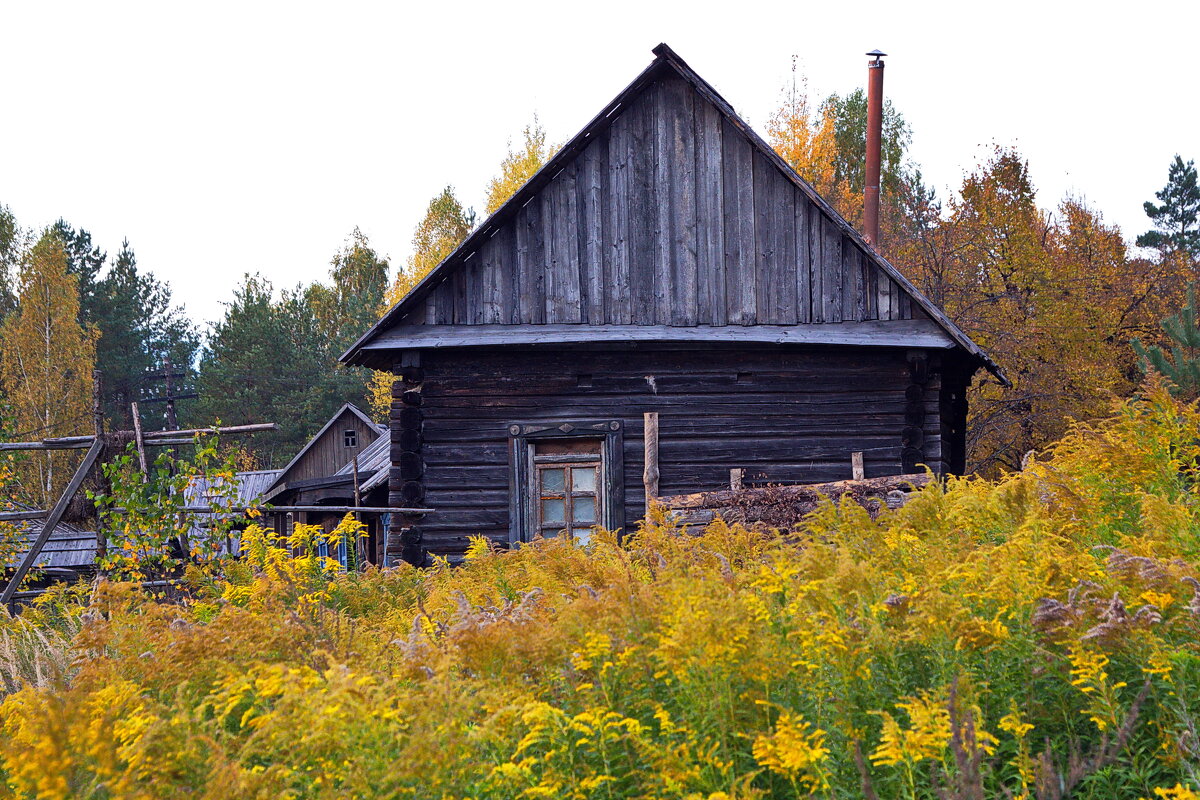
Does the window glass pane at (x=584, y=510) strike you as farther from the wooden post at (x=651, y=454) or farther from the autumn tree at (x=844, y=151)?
the autumn tree at (x=844, y=151)

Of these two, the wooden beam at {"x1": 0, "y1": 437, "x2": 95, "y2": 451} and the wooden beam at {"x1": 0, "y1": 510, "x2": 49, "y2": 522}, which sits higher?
the wooden beam at {"x1": 0, "y1": 437, "x2": 95, "y2": 451}

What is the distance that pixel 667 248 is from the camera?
12500mm

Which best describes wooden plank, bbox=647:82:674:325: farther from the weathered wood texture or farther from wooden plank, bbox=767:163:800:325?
wooden plank, bbox=767:163:800:325

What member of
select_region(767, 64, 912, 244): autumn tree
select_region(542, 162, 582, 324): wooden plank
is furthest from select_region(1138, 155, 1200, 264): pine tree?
select_region(542, 162, 582, 324): wooden plank

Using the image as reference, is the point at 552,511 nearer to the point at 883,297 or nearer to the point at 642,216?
the point at 642,216

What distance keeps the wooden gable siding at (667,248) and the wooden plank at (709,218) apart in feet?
0.04

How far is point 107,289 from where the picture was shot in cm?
5091

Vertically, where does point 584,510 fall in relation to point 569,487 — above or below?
below

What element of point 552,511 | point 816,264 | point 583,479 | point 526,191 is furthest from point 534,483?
point 816,264

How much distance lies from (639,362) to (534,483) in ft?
6.15

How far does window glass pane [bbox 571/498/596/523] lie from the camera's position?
12273 millimetres

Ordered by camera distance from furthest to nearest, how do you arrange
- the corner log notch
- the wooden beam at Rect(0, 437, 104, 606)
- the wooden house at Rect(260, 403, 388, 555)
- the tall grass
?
the wooden house at Rect(260, 403, 388, 555) → the wooden beam at Rect(0, 437, 104, 606) → the corner log notch → the tall grass

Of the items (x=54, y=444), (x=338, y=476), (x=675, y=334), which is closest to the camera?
(x=54, y=444)

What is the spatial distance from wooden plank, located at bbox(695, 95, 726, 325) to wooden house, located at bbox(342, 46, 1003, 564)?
0.03 m
